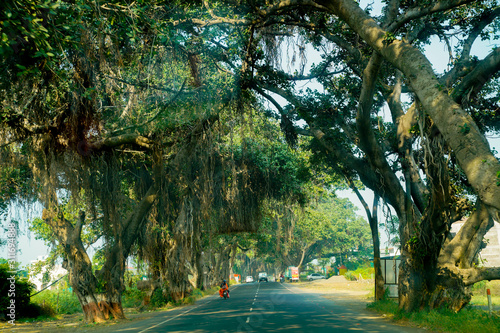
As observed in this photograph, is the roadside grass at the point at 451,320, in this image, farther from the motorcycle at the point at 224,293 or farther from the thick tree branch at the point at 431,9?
the motorcycle at the point at 224,293

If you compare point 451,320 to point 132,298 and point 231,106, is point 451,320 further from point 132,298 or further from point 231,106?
point 132,298

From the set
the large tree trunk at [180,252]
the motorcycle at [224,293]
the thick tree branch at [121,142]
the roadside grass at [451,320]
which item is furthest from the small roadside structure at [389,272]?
the motorcycle at [224,293]

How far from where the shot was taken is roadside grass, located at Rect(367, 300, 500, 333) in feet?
→ 32.2

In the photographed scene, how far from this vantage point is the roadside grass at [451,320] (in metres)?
9.83

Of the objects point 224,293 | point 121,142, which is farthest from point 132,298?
point 121,142

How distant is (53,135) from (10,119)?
1645 mm

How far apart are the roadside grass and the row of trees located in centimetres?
54

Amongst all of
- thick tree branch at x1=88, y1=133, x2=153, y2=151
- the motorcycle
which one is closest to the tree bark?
thick tree branch at x1=88, y1=133, x2=153, y2=151

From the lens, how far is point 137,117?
589 inches

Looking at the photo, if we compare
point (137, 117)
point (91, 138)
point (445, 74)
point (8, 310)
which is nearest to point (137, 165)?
point (137, 117)

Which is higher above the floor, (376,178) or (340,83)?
(340,83)

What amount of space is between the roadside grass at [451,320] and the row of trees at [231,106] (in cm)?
54

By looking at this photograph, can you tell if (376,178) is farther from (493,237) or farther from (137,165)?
(493,237)

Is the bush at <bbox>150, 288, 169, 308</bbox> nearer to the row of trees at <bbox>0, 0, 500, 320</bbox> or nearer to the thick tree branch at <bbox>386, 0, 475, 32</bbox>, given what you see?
the row of trees at <bbox>0, 0, 500, 320</bbox>
